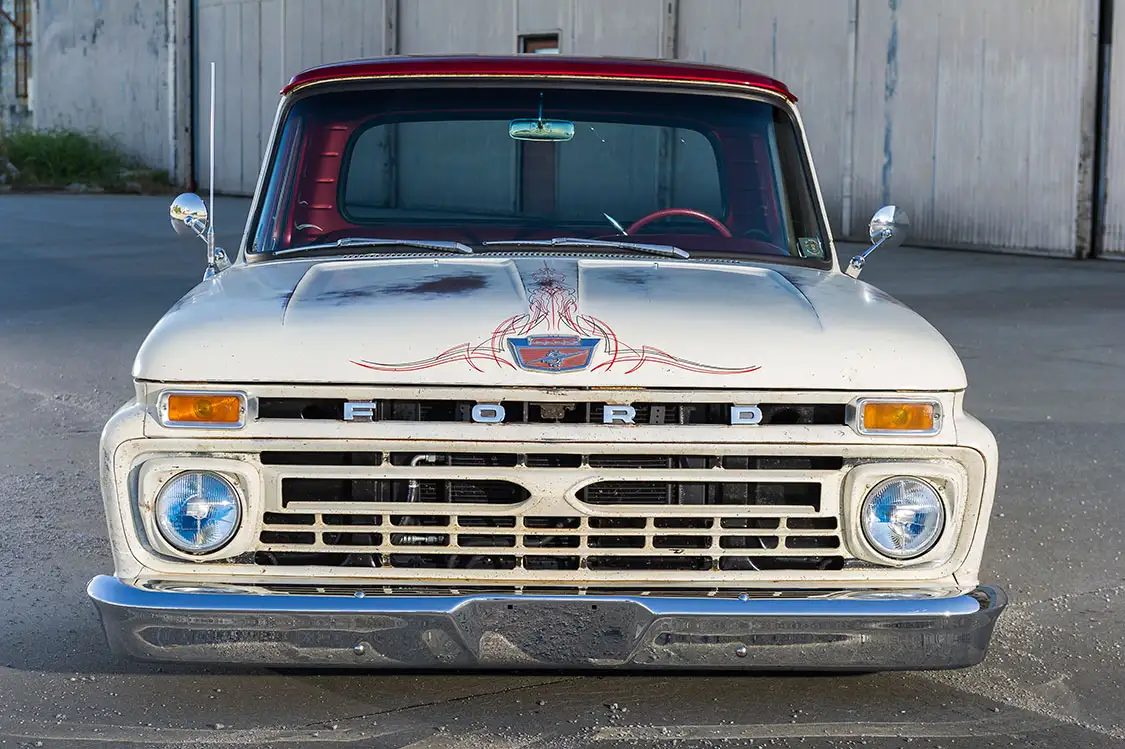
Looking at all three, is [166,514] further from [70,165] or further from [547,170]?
[70,165]

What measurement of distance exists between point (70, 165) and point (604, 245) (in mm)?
27232

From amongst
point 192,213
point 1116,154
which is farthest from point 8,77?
point 192,213

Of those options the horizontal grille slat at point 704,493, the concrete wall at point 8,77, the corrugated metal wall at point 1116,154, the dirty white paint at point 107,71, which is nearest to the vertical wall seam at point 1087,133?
the corrugated metal wall at point 1116,154

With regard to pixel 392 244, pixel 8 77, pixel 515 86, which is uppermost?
pixel 8 77

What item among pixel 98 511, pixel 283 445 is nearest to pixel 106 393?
pixel 98 511

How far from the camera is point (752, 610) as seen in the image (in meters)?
3.12

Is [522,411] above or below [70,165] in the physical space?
above

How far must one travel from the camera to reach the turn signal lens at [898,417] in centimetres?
317

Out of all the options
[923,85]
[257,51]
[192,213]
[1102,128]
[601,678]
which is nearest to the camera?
[601,678]

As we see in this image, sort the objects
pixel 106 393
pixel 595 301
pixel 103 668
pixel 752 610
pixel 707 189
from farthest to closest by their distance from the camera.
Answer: pixel 106 393 → pixel 707 189 → pixel 103 668 → pixel 595 301 → pixel 752 610

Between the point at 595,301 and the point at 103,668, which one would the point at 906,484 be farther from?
the point at 103,668

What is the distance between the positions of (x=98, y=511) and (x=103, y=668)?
70.9 inches

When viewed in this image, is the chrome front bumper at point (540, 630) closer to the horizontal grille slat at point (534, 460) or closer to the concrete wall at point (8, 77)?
the horizontal grille slat at point (534, 460)

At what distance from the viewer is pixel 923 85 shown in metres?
17.0
